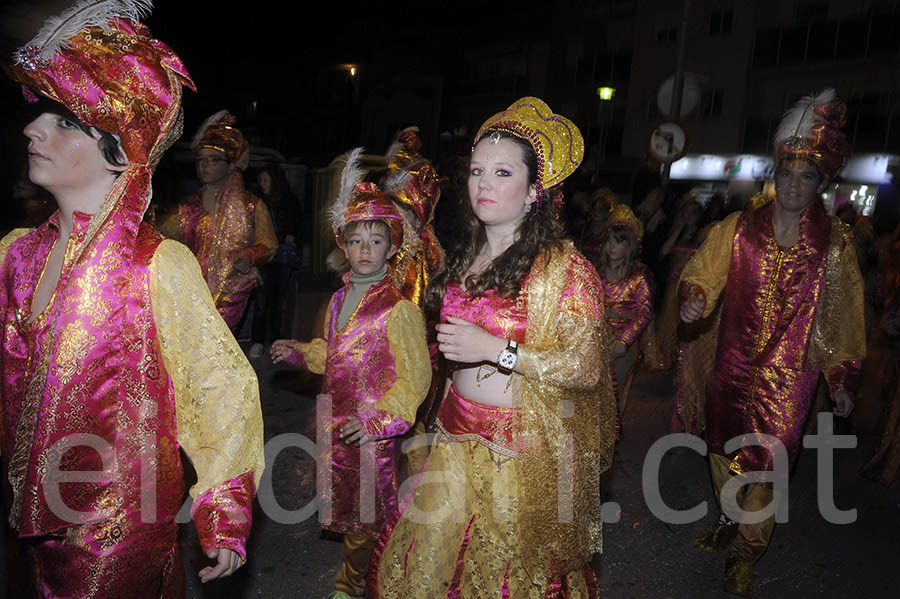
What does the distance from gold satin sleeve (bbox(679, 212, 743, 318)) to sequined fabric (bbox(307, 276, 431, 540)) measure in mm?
1882

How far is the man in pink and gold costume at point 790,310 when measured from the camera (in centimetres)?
379

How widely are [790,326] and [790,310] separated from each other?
94 millimetres

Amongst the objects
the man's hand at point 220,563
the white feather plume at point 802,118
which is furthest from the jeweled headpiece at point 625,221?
the man's hand at point 220,563

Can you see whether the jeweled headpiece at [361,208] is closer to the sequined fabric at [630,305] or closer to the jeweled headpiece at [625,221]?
the sequined fabric at [630,305]

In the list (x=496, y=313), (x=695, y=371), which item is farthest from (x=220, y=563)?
(x=695, y=371)

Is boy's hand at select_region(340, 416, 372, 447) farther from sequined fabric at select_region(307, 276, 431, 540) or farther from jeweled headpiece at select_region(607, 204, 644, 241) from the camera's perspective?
jeweled headpiece at select_region(607, 204, 644, 241)

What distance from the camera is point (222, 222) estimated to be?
585cm

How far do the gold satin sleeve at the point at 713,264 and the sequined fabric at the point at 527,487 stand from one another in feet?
6.17

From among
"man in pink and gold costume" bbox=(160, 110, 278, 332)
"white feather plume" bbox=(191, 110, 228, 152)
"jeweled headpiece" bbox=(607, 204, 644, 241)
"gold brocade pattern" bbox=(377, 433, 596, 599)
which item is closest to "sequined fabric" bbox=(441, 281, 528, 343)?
"gold brocade pattern" bbox=(377, 433, 596, 599)

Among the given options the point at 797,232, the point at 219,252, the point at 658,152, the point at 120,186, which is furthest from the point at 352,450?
the point at 658,152

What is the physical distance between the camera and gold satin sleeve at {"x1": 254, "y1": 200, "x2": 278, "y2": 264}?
603 centimetres

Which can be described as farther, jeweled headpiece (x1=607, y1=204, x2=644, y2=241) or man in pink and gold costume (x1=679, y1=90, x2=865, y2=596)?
jeweled headpiece (x1=607, y1=204, x2=644, y2=241)

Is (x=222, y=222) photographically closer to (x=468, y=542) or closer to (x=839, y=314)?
(x=468, y=542)

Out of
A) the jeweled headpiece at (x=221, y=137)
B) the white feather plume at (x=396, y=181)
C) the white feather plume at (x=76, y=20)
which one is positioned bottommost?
the white feather plume at (x=76, y=20)
